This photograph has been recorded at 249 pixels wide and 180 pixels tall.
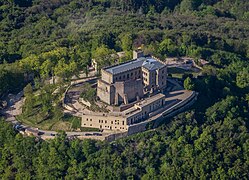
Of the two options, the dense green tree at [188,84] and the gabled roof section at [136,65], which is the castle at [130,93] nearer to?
the gabled roof section at [136,65]

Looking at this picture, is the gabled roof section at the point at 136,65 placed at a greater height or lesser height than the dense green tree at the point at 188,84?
greater

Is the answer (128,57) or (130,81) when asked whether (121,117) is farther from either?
(128,57)

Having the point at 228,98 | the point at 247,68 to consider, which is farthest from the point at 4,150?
the point at 247,68

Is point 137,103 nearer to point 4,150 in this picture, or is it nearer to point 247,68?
point 4,150

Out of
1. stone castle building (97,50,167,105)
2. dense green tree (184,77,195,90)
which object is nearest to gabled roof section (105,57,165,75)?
stone castle building (97,50,167,105)

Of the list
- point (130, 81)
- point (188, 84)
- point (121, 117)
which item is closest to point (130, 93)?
point (130, 81)

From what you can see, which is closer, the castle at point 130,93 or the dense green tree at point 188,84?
the castle at point 130,93

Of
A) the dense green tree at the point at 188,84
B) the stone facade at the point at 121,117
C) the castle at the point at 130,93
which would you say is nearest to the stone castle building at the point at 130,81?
the castle at the point at 130,93
